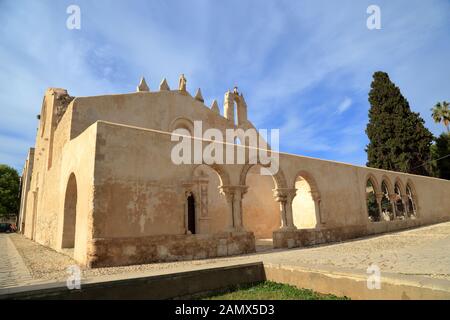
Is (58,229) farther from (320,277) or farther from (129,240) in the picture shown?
(320,277)

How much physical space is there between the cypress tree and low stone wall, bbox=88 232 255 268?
846 inches

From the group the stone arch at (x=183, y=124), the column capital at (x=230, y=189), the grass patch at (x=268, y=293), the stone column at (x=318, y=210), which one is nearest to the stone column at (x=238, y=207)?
the column capital at (x=230, y=189)

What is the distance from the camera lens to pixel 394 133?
1014 inches

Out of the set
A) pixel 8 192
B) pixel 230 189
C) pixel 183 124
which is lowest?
pixel 230 189

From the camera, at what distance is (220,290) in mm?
4355

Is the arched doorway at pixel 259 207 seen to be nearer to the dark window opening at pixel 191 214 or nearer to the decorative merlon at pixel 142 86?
the dark window opening at pixel 191 214

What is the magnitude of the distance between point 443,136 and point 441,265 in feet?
94.0

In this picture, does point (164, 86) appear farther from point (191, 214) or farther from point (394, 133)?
point (394, 133)

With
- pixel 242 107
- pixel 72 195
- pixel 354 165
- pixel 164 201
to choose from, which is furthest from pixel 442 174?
pixel 72 195

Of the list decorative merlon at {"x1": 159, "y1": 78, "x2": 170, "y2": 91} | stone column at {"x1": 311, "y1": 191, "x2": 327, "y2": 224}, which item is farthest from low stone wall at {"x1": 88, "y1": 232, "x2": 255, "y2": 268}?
decorative merlon at {"x1": 159, "y1": 78, "x2": 170, "y2": 91}

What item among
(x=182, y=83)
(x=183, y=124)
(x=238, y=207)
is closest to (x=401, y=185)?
(x=238, y=207)

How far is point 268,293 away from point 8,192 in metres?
41.5

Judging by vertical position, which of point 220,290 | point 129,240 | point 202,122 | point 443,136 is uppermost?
point 443,136

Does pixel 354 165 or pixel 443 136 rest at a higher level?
pixel 443 136
